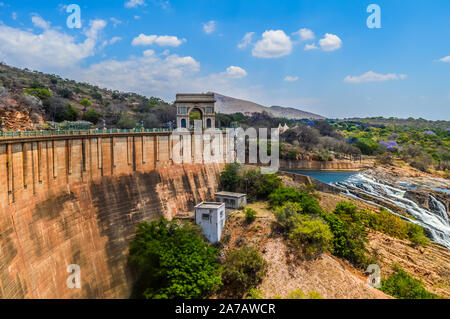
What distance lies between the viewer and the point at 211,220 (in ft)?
84.2

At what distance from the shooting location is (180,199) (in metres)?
29.9

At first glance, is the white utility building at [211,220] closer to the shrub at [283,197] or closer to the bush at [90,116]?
the shrub at [283,197]

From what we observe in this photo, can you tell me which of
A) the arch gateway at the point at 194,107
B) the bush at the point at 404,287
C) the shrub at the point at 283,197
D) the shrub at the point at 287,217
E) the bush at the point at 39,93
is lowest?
the bush at the point at 404,287

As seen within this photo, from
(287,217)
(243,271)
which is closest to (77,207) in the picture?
(243,271)

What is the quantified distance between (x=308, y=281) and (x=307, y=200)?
10.1m

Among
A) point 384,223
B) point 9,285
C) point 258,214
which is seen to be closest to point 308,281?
point 258,214

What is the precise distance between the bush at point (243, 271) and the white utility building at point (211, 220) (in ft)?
14.7

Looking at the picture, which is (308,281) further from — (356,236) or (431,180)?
(431,180)

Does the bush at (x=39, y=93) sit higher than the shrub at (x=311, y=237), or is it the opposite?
the bush at (x=39, y=93)

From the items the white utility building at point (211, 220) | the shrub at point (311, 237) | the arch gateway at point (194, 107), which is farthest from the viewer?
the arch gateway at point (194, 107)

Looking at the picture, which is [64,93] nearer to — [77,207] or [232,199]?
[77,207]

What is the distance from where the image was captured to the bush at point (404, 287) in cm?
2017

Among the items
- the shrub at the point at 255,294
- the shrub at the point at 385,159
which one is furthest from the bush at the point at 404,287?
the shrub at the point at 385,159

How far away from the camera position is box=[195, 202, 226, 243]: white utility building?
1005 inches
